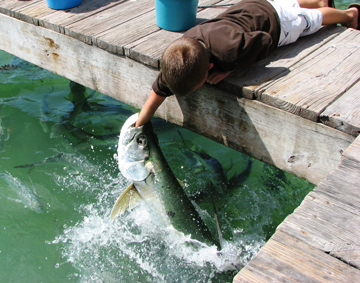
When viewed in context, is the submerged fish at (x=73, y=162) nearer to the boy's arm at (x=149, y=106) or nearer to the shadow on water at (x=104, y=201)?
the shadow on water at (x=104, y=201)

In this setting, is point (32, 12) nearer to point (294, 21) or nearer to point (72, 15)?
point (72, 15)

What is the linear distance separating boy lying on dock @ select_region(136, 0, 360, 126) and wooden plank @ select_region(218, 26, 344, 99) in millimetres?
63

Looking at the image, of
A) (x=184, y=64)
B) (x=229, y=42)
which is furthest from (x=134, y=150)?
(x=229, y=42)

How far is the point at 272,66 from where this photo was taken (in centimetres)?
273

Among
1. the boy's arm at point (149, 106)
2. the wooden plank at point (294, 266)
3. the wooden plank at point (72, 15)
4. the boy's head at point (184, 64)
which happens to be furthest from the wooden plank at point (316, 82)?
the wooden plank at point (72, 15)

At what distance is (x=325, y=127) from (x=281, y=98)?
1.11 feet

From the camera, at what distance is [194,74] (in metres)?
2.30

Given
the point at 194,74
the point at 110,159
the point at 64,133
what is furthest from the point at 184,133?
the point at 194,74

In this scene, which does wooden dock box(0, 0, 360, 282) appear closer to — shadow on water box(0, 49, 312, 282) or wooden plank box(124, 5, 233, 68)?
wooden plank box(124, 5, 233, 68)

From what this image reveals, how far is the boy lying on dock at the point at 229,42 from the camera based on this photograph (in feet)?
7.52

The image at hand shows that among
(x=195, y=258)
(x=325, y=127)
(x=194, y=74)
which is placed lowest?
(x=195, y=258)

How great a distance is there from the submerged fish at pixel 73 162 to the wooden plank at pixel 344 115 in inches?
104

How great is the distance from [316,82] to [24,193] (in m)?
2.98

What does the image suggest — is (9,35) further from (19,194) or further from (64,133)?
(19,194)
